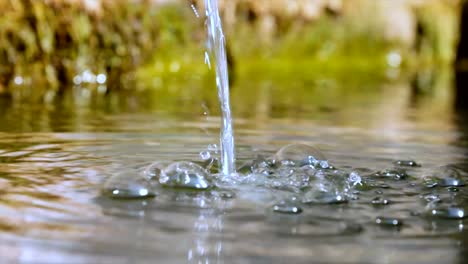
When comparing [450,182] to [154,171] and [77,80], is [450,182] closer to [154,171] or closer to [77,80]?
[154,171]

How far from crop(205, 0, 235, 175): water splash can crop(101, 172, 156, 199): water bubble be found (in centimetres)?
47

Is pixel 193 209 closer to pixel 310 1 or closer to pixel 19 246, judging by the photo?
pixel 19 246

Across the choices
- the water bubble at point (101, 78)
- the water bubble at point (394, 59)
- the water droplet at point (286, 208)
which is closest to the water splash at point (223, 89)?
the water droplet at point (286, 208)

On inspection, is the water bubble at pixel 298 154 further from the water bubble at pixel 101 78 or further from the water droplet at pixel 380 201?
the water bubble at pixel 101 78

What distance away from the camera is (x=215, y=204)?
7.78 feet

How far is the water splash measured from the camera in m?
3.05

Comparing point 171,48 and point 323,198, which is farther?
point 171,48

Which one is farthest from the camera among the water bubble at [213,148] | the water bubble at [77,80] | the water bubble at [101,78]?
the water bubble at [101,78]

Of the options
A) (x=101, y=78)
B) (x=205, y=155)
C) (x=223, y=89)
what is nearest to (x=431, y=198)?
(x=205, y=155)

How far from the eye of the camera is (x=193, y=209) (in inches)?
90.6

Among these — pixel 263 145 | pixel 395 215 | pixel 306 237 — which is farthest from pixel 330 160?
pixel 306 237

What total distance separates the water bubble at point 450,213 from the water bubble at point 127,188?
0.82 meters

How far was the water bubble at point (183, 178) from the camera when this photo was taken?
8.41ft

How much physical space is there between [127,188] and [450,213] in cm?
93
